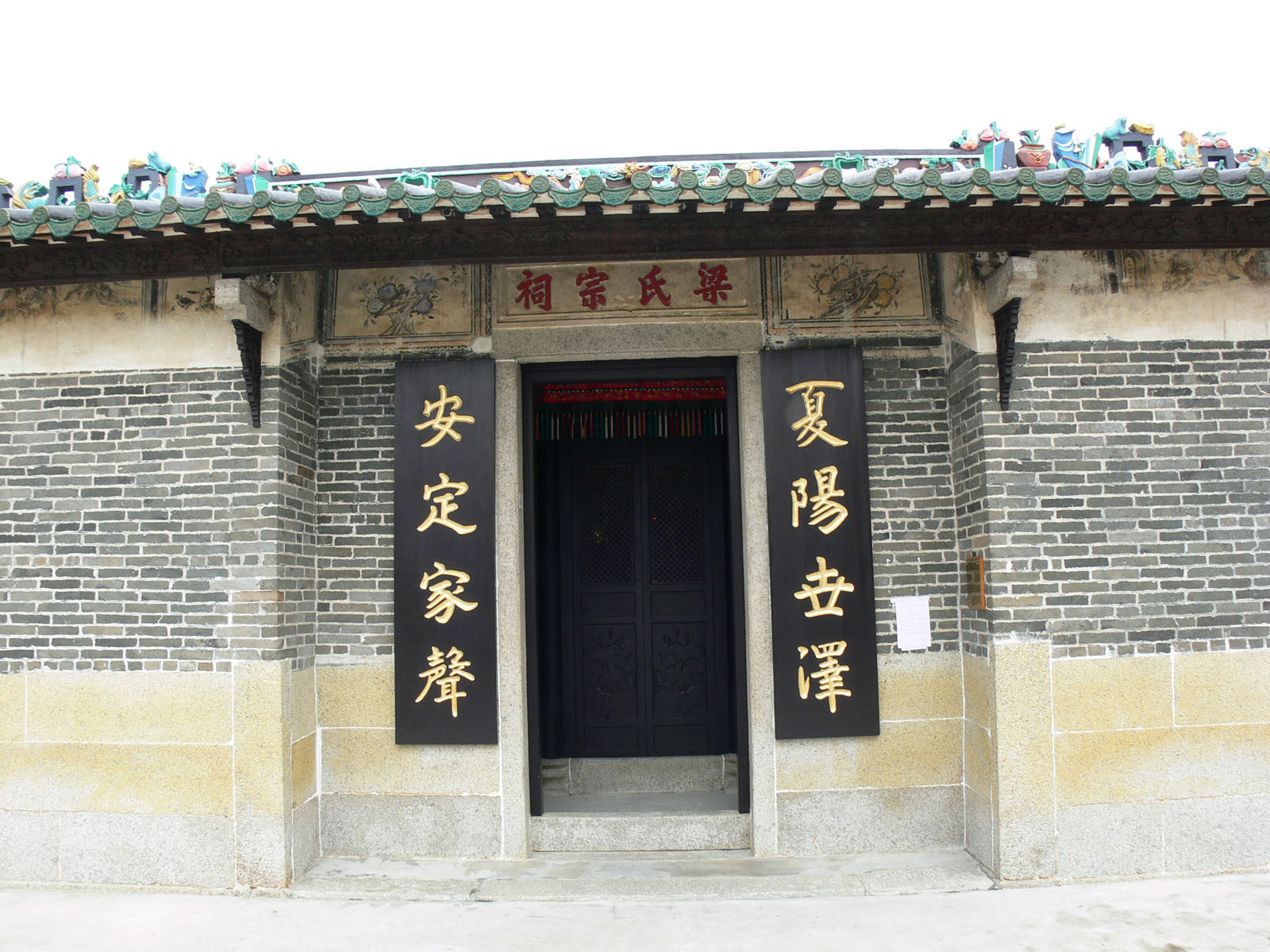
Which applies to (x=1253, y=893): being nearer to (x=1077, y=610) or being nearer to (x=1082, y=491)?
(x=1077, y=610)

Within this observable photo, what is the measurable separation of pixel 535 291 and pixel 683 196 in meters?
1.76

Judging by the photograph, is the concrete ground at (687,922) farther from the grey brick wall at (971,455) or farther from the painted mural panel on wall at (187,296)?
the painted mural panel on wall at (187,296)

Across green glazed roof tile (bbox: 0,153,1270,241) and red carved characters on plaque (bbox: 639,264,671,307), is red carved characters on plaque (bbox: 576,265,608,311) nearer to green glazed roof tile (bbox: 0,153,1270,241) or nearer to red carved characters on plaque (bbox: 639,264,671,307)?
red carved characters on plaque (bbox: 639,264,671,307)

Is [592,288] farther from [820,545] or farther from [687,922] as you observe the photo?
[687,922]

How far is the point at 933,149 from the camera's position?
6.67m

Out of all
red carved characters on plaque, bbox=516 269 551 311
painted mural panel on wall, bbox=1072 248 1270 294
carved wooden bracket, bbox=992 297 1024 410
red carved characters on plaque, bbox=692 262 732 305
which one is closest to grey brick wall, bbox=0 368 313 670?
red carved characters on plaque, bbox=516 269 551 311

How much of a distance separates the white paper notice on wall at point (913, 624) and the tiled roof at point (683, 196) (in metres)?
2.44

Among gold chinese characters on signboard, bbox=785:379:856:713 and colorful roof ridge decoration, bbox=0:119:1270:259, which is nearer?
colorful roof ridge decoration, bbox=0:119:1270:259

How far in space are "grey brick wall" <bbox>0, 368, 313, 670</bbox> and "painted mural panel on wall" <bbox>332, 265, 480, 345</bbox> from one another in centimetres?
73

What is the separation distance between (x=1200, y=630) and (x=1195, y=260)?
218 centimetres

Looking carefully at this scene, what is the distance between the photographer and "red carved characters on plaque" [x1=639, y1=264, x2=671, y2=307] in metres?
5.97

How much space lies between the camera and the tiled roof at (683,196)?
4465 mm

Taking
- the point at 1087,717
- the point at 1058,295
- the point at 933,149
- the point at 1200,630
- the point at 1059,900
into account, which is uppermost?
the point at 933,149

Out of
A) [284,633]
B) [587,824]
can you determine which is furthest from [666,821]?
[284,633]
